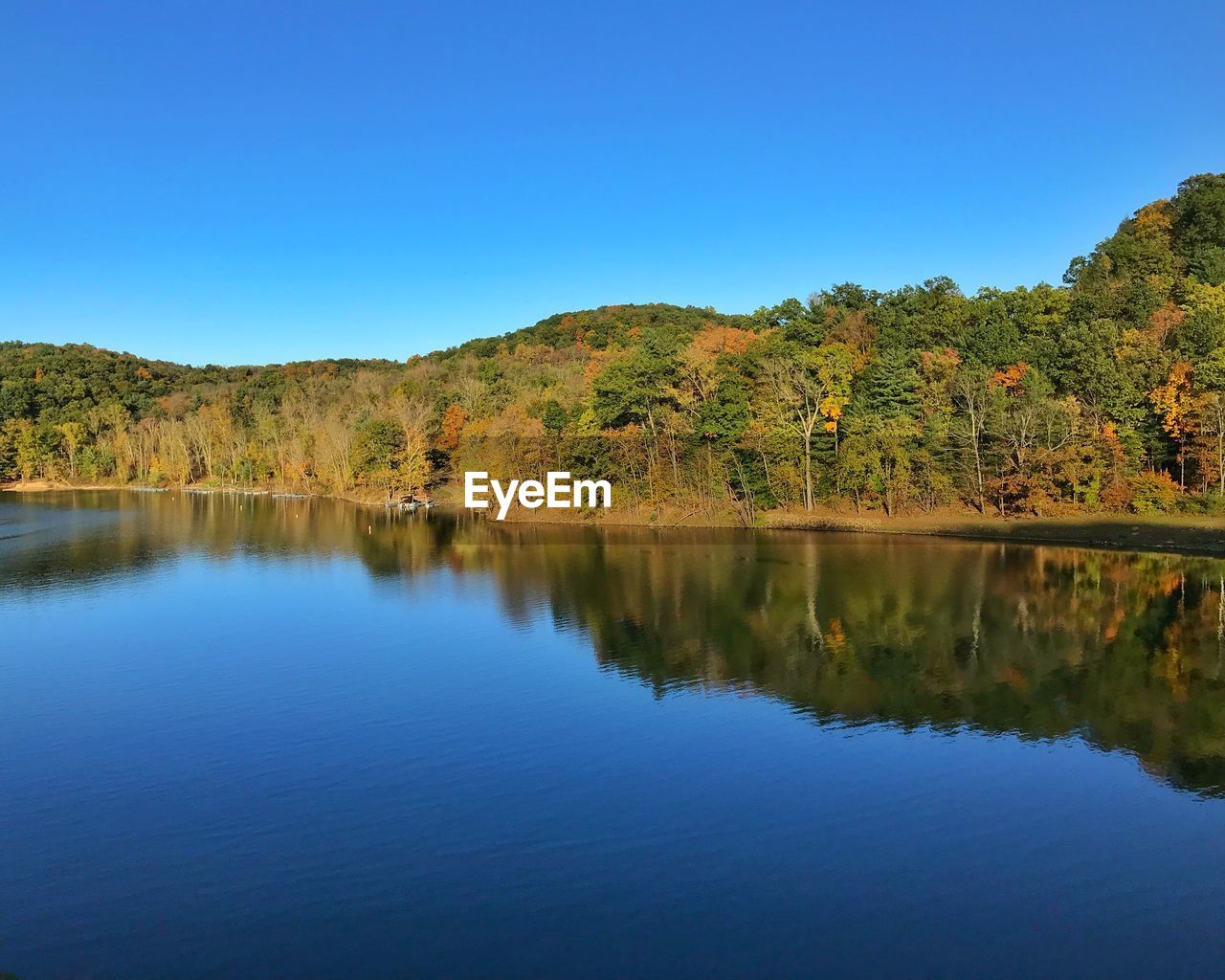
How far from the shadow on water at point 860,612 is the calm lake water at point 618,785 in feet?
0.52

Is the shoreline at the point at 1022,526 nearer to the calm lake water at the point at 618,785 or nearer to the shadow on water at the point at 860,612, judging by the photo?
the shadow on water at the point at 860,612

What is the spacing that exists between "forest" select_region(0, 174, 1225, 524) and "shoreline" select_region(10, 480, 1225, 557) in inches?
31.5

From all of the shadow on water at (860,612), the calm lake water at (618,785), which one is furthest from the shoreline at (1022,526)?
the calm lake water at (618,785)

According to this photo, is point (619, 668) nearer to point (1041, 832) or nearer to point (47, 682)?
point (1041, 832)

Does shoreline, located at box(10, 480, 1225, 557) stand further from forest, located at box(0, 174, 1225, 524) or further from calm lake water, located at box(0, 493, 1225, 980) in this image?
calm lake water, located at box(0, 493, 1225, 980)

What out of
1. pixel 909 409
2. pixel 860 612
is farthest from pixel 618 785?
pixel 909 409

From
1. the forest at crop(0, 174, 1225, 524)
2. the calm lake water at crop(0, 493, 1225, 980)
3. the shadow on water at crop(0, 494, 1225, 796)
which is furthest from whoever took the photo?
the forest at crop(0, 174, 1225, 524)

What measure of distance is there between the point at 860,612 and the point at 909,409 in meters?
22.5

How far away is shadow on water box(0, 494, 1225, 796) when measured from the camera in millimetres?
15305

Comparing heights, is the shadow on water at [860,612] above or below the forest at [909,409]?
below

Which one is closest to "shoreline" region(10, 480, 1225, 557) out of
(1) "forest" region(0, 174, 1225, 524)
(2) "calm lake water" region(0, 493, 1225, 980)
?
(1) "forest" region(0, 174, 1225, 524)

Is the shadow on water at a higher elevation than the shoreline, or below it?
below

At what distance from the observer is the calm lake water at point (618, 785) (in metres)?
8.38

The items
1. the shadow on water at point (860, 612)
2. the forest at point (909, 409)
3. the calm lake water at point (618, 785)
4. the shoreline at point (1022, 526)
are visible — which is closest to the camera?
the calm lake water at point (618, 785)
